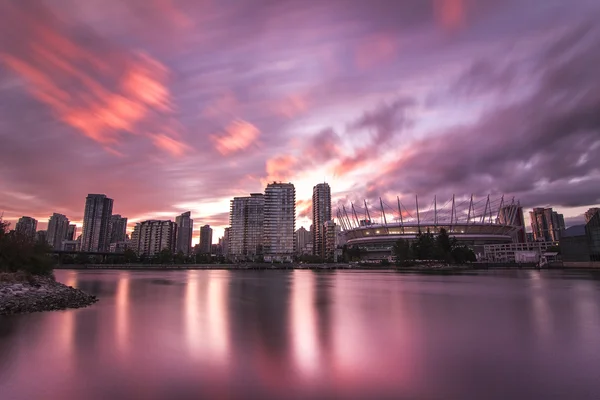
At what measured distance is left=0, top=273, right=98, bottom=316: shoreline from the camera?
90.3ft

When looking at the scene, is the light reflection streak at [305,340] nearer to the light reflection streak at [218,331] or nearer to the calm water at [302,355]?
the calm water at [302,355]

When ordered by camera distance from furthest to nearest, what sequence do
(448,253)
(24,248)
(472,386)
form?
(448,253), (24,248), (472,386)

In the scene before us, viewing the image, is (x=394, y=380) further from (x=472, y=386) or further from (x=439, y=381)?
(x=472, y=386)

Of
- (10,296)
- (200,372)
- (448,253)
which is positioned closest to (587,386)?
(200,372)

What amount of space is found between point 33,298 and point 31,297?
0.27 meters

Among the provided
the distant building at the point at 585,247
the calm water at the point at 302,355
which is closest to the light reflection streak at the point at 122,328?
the calm water at the point at 302,355

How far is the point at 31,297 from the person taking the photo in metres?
30.3

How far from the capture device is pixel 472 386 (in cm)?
1173

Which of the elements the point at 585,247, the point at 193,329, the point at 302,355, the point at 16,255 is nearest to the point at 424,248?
the point at 585,247

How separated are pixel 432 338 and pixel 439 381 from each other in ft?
23.7

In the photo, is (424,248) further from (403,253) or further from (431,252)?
(403,253)

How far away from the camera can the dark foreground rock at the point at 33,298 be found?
2748cm

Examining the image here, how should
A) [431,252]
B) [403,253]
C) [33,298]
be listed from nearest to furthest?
[33,298] < [431,252] < [403,253]

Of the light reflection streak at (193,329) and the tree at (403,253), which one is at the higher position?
the tree at (403,253)
